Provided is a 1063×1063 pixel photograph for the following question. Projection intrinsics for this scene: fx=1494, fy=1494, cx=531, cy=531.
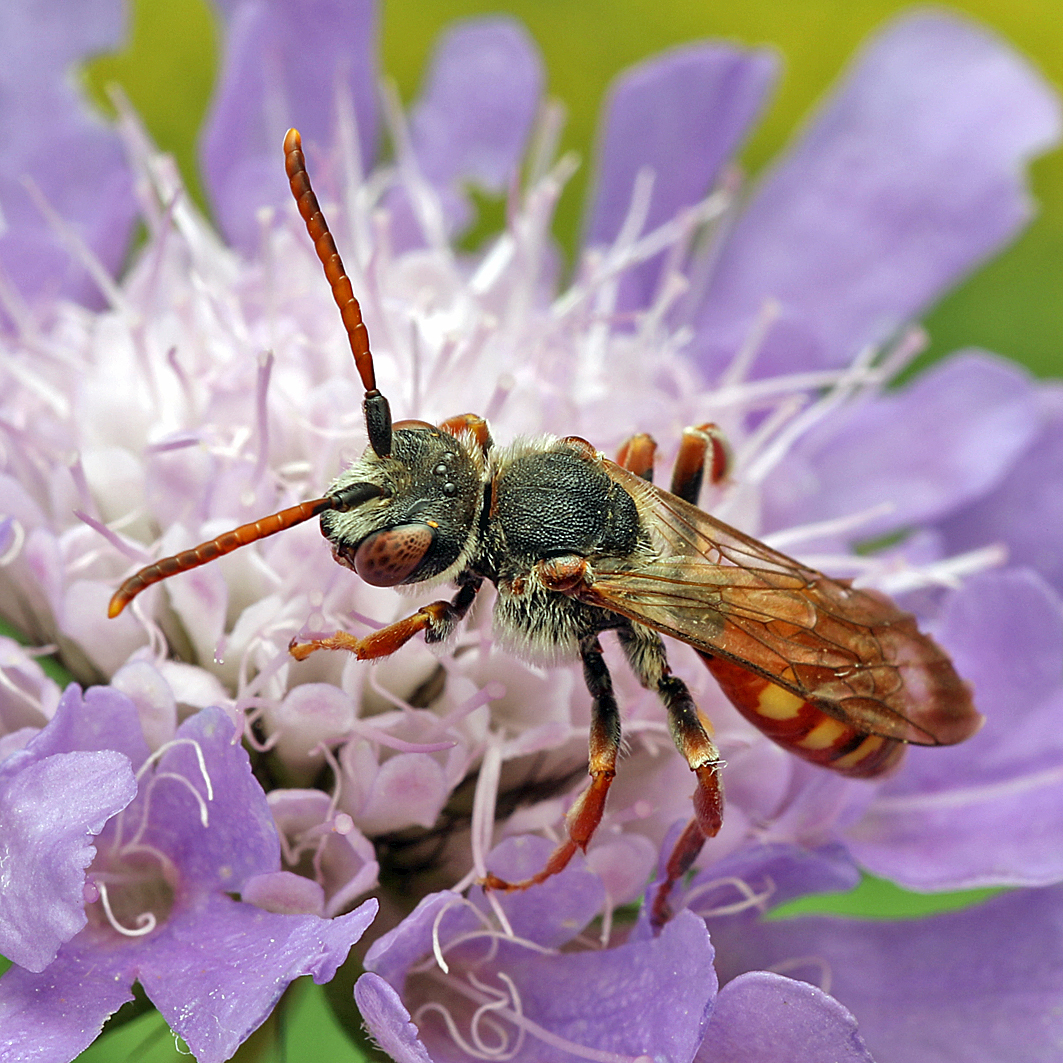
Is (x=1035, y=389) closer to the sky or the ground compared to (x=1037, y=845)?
closer to the sky

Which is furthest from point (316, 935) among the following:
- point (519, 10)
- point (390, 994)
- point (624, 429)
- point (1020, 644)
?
point (519, 10)

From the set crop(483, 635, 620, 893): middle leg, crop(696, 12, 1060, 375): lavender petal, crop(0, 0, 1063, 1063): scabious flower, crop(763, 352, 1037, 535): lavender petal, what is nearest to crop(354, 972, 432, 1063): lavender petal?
crop(0, 0, 1063, 1063): scabious flower

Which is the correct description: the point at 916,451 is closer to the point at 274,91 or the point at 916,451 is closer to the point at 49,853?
the point at 274,91

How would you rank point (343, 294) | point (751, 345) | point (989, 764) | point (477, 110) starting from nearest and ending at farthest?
point (343, 294), point (989, 764), point (751, 345), point (477, 110)

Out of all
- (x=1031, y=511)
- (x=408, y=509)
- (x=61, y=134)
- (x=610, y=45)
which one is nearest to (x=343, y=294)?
(x=408, y=509)

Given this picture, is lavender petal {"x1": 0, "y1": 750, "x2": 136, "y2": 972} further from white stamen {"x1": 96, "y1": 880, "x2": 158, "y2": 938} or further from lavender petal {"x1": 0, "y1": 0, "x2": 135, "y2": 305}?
lavender petal {"x1": 0, "y1": 0, "x2": 135, "y2": 305}

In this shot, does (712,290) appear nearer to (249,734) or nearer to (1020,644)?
(1020,644)
